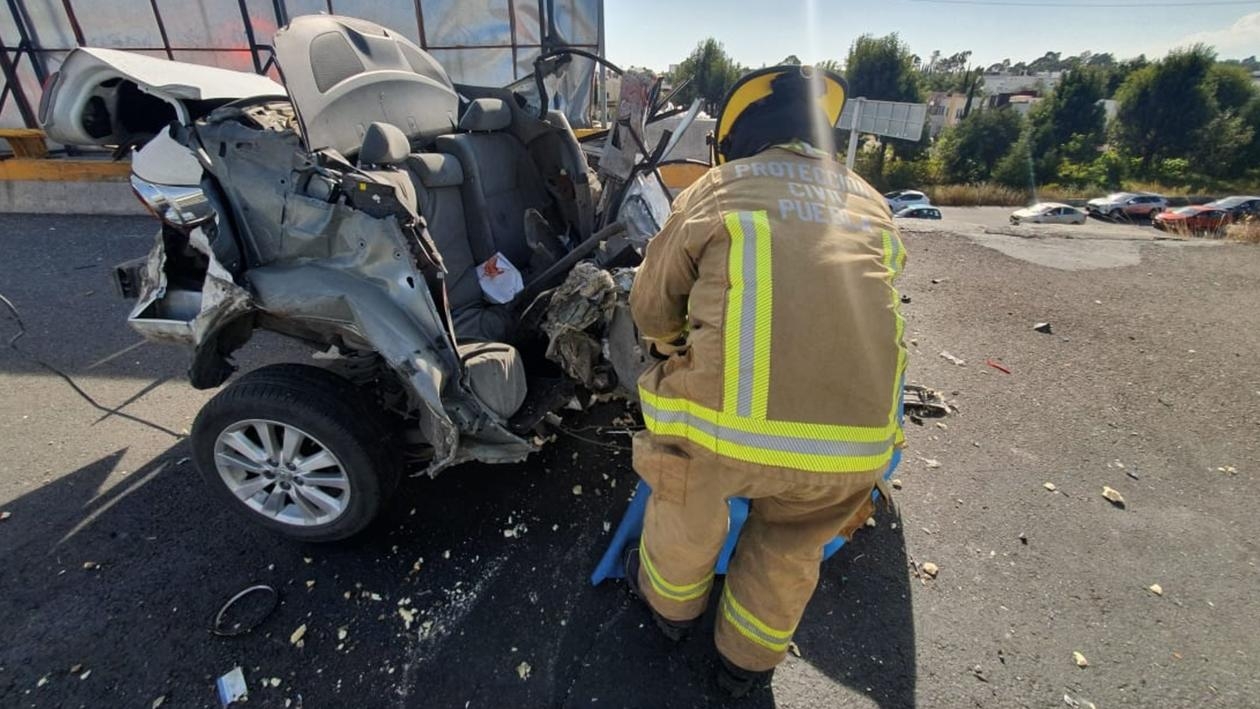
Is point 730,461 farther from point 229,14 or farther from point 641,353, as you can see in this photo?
point 229,14

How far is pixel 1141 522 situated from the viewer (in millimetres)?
2631

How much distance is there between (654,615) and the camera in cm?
206

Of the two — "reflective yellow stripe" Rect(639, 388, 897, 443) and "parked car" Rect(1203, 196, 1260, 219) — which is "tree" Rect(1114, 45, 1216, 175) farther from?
"reflective yellow stripe" Rect(639, 388, 897, 443)

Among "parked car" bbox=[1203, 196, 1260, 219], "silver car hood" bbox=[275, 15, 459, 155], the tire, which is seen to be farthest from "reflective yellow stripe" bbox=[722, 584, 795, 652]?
"parked car" bbox=[1203, 196, 1260, 219]

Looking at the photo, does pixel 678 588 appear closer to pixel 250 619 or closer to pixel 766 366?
pixel 766 366

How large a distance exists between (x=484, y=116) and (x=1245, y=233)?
10.4 meters

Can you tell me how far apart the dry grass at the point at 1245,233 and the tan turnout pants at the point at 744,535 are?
9.53 metres

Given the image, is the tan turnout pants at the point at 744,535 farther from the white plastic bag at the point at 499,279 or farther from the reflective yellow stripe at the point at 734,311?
the white plastic bag at the point at 499,279

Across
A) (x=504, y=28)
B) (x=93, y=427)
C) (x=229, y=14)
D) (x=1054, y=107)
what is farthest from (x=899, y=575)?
(x=1054, y=107)

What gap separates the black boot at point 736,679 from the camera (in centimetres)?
180

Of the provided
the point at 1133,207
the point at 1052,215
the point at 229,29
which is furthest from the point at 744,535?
the point at 1133,207

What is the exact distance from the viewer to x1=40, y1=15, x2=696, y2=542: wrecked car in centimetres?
209

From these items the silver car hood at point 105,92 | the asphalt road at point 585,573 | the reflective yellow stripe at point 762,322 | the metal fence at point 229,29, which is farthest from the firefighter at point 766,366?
the metal fence at point 229,29

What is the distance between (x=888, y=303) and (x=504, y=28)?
7.93 metres
